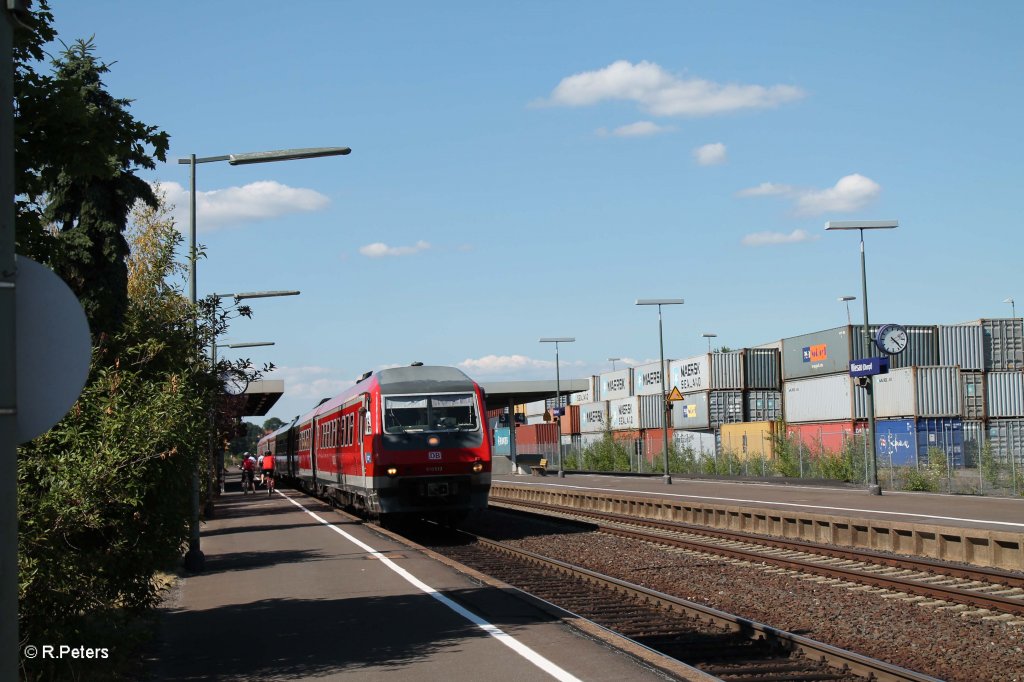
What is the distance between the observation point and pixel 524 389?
54.6m

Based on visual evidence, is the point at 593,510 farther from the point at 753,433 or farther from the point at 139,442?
the point at 753,433

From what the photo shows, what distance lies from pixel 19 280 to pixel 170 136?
19.7ft

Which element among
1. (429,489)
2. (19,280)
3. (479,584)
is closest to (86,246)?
(429,489)

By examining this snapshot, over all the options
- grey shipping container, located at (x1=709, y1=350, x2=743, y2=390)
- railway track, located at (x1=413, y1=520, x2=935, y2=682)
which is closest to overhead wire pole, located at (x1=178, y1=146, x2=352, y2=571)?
railway track, located at (x1=413, y1=520, x2=935, y2=682)

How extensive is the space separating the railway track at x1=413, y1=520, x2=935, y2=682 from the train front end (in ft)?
16.0

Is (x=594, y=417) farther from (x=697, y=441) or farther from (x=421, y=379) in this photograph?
(x=421, y=379)

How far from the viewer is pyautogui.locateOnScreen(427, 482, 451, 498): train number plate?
70.3 feet

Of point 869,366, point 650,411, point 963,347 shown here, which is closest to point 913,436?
point 963,347

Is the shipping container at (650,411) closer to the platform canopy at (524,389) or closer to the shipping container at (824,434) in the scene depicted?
the platform canopy at (524,389)

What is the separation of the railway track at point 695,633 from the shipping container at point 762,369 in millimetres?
48727

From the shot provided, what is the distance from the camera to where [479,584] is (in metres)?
13.5

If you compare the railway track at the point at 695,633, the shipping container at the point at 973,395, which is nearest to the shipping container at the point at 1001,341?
the shipping container at the point at 973,395

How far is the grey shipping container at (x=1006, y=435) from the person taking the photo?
49.7 meters

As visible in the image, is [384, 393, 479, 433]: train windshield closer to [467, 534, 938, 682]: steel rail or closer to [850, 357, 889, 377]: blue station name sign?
[467, 534, 938, 682]: steel rail
